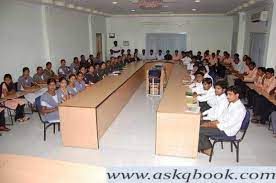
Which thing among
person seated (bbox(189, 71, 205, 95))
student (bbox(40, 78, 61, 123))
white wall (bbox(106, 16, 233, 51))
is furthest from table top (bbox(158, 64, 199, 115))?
white wall (bbox(106, 16, 233, 51))

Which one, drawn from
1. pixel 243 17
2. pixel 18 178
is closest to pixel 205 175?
pixel 18 178

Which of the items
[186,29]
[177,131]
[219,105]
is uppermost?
[186,29]

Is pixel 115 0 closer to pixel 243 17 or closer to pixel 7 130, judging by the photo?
pixel 7 130

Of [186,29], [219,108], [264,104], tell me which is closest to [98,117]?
[219,108]

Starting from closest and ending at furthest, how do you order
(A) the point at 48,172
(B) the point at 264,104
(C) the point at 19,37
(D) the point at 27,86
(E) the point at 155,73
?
(A) the point at 48,172
(B) the point at 264,104
(D) the point at 27,86
(C) the point at 19,37
(E) the point at 155,73

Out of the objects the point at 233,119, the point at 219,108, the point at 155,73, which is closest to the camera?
the point at 233,119

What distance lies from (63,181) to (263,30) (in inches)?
317

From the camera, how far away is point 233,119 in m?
3.70

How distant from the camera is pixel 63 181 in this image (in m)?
1.59

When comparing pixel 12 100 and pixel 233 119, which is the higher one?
pixel 233 119

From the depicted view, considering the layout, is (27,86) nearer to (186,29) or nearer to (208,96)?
(208,96)

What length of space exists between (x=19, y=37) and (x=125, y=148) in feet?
14.9

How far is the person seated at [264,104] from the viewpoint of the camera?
550 cm

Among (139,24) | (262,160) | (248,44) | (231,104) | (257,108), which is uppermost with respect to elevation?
(139,24)
